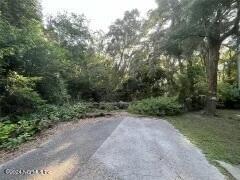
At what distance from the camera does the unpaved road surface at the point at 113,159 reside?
533 centimetres

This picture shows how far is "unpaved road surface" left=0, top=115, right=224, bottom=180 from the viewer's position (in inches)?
210

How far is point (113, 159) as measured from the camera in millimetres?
6180

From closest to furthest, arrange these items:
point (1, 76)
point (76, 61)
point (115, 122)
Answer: point (115, 122), point (1, 76), point (76, 61)

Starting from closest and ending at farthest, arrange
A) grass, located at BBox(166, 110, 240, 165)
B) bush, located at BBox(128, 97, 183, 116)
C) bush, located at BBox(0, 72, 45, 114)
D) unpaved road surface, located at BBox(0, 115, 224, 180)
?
unpaved road surface, located at BBox(0, 115, 224, 180)
grass, located at BBox(166, 110, 240, 165)
bush, located at BBox(0, 72, 45, 114)
bush, located at BBox(128, 97, 183, 116)

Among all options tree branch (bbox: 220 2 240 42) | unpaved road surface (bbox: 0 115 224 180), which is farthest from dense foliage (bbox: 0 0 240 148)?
unpaved road surface (bbox: 0 115 224 180)

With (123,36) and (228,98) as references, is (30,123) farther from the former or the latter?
(123,36)

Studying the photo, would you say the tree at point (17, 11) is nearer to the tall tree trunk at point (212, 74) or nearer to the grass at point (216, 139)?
the grass at point (216, 139)

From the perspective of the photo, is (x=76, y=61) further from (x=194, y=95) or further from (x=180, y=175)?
(x=180, y=175)

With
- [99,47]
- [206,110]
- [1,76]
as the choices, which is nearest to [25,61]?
[1,76]

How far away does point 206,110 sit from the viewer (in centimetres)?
1530

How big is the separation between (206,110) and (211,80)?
59.9 inches

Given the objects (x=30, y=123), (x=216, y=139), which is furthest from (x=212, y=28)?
(x=30, y=123)

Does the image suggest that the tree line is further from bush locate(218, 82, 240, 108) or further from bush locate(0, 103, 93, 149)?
bush locate(0, 103, 93, 149)

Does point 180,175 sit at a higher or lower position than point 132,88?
lower
